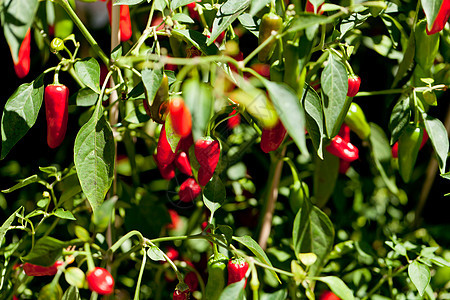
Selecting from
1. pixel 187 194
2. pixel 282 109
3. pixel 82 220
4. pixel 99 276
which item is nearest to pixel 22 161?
pixel 82 220

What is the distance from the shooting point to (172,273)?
1.16 m

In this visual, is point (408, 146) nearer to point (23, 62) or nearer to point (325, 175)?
point (325, 175)

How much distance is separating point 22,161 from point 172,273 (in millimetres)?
526

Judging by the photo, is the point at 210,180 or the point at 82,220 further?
the point at 82,220

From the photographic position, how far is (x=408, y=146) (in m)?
1.00

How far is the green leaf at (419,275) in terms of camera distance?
3.02 ft

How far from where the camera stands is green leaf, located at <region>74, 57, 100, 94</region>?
2.74ft

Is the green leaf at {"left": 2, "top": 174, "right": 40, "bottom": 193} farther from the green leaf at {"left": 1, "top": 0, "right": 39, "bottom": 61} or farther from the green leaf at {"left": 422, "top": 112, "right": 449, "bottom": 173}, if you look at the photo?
the green leaf at {"left": 422, "top": 112, "right": 449, "bottom": 173}

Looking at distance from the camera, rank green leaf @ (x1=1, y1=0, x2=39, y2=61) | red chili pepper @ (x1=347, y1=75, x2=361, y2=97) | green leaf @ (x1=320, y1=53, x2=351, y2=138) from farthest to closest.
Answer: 1. red chili pepper @ (x1=347, y1=75, x2=361, y2=97)
2. green leaf @ (x1=320, y1=53, x2=351, y2=138)
3. green leaf @ (x1=1, y1=0, x2=39, y2=61)

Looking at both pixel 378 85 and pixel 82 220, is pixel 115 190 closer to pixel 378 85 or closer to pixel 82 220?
pixel 82 220

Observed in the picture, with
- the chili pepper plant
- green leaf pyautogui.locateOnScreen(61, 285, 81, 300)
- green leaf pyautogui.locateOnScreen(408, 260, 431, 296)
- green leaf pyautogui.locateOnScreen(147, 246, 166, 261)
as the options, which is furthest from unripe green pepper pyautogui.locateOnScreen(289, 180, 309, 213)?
green leaf pyautogui.locateOnScreen(61, 285, 81, 300)

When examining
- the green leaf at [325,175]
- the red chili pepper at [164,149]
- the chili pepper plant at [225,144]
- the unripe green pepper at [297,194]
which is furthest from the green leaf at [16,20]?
the green leaf at [325,175]

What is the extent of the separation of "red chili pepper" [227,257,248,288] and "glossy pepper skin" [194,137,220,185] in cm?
13

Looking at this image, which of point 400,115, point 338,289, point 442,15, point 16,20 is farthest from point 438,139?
point 16,20
